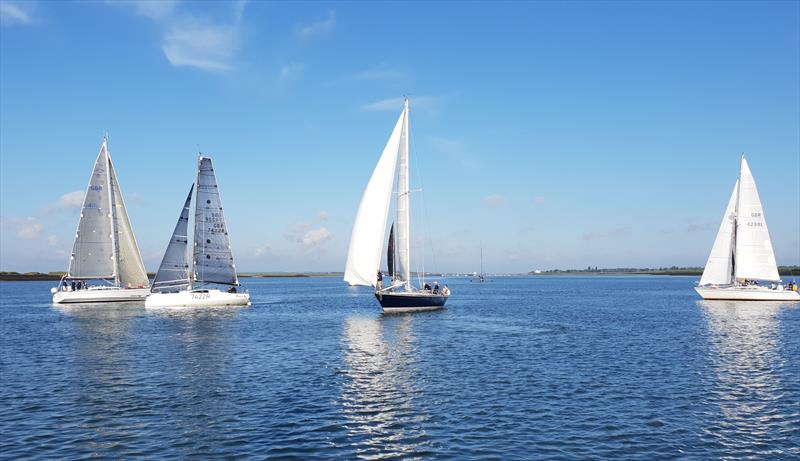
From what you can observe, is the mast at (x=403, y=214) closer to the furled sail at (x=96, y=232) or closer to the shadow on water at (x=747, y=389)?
the shadow on water at (x=747, y=389)

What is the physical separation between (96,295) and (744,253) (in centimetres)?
8432

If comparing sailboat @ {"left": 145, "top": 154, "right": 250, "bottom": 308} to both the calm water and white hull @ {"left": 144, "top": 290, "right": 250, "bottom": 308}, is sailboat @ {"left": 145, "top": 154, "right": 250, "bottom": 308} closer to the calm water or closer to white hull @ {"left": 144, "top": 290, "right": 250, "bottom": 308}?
white hull @ {"left": 144, "top": 290, "right": 250, "bottom": 308}

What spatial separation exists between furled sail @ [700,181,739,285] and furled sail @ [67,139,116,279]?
260ft

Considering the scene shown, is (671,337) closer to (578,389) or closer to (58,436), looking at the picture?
(578,389)

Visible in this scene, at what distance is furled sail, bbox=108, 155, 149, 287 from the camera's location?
79.8 metres

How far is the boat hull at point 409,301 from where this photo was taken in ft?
194

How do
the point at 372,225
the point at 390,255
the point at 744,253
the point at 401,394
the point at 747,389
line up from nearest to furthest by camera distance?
the point at 401,394
the point at 747,389
the point at 372,225
the point at 390,255
the point at 744,253

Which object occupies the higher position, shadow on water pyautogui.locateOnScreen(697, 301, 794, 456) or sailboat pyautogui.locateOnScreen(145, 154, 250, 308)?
sailboat pyautogui.locateOnScreen(145, 154, 250, 308)

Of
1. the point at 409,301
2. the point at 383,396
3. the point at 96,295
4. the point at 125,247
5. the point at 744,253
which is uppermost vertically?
the point at 125,247

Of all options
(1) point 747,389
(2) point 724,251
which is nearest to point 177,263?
(1) point 747,389

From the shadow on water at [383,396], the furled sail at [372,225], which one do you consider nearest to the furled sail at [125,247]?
the furled sail at [372,225]

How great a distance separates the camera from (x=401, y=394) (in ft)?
80.7

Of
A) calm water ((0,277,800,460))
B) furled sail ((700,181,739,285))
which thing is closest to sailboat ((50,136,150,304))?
calm water ((0,277,800,460))

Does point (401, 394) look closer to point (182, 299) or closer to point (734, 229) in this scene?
point (182, 299)
